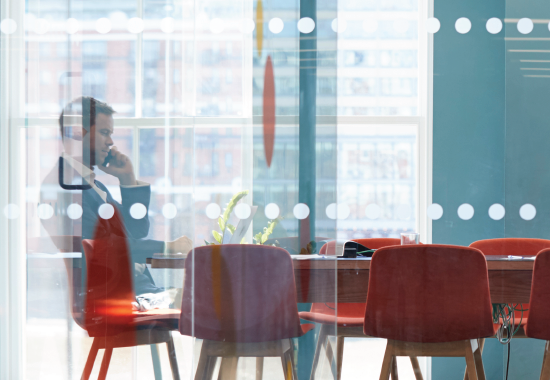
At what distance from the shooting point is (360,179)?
2906 millimetres

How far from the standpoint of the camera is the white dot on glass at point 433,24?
2816 mm

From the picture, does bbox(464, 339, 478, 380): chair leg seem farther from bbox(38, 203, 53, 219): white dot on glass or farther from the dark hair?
bbox(38, 203, 53, 219): white dot on glass

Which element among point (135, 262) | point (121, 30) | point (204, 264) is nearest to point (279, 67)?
point (121, 30)

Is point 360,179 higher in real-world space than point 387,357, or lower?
higher

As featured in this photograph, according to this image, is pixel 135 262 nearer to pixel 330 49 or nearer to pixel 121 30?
pixel 121 30

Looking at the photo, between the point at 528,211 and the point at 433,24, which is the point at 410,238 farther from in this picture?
the point at 433,24

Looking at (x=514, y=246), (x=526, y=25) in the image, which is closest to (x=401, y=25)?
(x=526, y=25)

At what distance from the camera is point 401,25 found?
284 cm

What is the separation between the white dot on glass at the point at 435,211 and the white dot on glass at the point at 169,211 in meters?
1.45

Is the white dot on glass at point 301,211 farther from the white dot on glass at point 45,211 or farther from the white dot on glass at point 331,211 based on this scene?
the white dot on glass at point 45,211

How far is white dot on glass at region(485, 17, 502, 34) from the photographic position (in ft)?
9.10

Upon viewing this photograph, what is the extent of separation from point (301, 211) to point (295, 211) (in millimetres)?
31

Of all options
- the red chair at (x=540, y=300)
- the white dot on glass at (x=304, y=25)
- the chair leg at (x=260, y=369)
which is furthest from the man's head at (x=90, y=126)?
the red chair at (x=540, y=300)

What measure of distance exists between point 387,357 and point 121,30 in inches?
81.6
